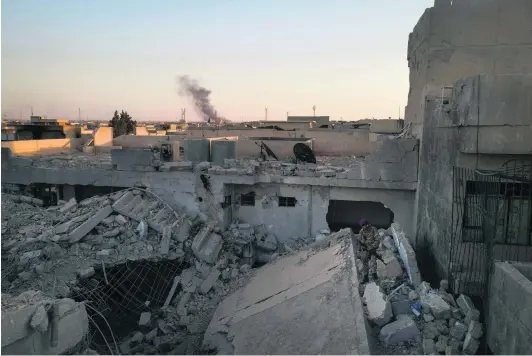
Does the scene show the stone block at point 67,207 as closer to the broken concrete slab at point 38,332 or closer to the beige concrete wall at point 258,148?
the beige concrete wall at point 258,148

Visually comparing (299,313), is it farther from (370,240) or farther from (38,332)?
(38,332)

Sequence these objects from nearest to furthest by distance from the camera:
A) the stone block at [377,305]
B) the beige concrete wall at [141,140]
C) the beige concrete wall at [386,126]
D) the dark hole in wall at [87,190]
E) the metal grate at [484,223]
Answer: the stone block at [377,305]
the metal grate at [484,223]
the dark hole in wall at [87,190]
the beige concrete wall at [386,126]
the beige concrete wall at [141,140]

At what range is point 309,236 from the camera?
1288 centimetres

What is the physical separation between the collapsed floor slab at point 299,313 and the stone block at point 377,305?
7.4 inches

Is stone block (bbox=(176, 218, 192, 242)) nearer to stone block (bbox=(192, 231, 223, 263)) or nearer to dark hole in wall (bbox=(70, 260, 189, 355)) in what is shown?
stone block (bbox=(192, 231, 223, 263))

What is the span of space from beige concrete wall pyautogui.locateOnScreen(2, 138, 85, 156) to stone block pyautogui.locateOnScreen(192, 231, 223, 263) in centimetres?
898

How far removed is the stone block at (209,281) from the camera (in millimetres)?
9859

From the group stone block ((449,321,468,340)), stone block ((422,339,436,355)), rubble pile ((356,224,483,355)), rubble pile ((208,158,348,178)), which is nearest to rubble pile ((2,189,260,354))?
rubble pile ((208,158,348,178))

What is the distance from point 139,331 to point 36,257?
2703 millimetres

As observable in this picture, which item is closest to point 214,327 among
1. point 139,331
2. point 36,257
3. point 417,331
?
point 139,331

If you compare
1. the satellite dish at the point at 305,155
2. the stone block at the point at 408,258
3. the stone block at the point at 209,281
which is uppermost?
the satellite dish at the point at 305,155

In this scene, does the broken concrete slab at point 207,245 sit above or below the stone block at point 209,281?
above

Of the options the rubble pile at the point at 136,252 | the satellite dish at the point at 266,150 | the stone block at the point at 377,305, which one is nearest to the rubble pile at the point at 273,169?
the rubble pile at the point at 136,252

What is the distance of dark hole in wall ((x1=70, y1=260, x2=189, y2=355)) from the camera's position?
8.38m
